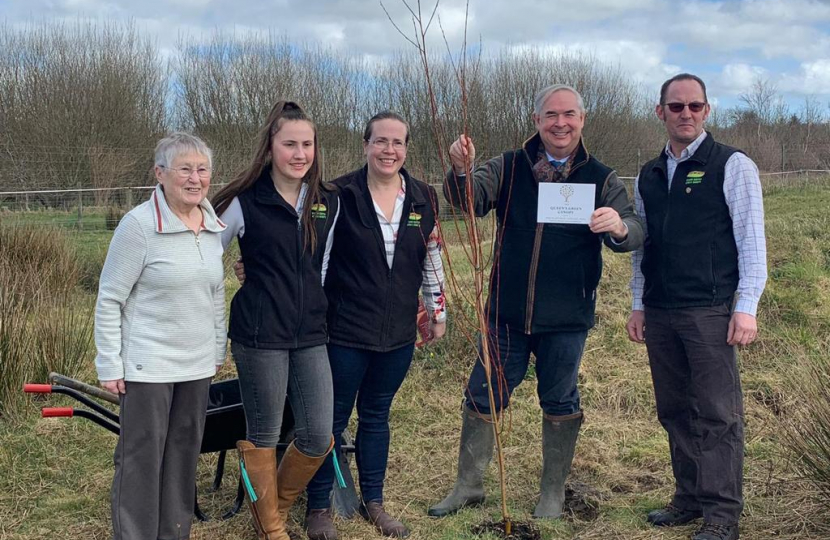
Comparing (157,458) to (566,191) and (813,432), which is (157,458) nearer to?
(566,191)

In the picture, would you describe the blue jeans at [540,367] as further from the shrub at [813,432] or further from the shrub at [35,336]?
the shrub at [35,336]

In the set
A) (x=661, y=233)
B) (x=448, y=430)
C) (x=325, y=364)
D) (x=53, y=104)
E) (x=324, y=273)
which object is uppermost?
(x=53, y=104)

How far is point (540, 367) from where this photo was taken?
10.5 feet

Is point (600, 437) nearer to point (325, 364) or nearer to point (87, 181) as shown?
point (325, 364)

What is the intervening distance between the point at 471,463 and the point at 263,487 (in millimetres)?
1043

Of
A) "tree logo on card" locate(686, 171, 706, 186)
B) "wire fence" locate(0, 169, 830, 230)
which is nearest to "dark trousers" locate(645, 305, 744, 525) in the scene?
"tree logo on card" locate(686, 171, 706, 186)

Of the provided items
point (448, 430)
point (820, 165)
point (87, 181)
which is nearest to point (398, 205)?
point (448, 430)

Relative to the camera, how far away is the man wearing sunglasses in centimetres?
281

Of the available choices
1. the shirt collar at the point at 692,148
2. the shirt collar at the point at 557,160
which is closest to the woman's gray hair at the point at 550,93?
the shirt collar at the point at 557,160

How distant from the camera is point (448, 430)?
4719 millimetres

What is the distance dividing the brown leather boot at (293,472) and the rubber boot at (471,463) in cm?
77

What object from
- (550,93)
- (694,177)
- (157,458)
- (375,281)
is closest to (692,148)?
(694,177)

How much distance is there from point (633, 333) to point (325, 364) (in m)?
1.44

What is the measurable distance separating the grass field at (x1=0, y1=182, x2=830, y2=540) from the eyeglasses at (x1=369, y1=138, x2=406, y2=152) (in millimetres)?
1658
